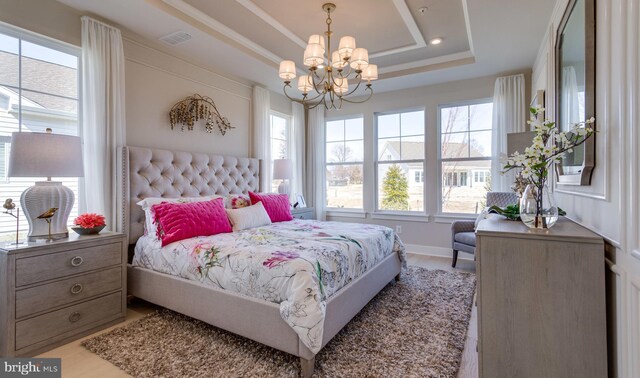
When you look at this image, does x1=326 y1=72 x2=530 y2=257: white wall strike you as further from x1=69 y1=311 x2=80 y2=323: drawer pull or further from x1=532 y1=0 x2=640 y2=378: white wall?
x1=69 y1=311 x2=80 y2=323: drawer pull

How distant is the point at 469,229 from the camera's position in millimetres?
4027

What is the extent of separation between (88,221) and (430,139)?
4389 millimetres

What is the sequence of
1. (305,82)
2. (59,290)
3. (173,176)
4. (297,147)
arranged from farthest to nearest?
(297,147) < (173,176) < (305,82) < (59,290)

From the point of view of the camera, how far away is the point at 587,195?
1630 mm

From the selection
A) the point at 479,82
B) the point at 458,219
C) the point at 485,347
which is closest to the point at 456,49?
the point at 479,82

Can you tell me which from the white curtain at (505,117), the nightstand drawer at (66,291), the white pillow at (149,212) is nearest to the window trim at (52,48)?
the white pillow at (149,212)

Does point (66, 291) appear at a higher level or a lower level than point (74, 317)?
higher

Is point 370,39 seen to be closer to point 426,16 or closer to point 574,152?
point 426,16

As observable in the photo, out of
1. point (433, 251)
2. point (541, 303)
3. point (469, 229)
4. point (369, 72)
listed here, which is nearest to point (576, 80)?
point (541, 303)

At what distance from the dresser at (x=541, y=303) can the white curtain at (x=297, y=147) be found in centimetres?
407

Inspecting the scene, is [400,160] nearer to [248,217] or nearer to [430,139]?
[430,139]

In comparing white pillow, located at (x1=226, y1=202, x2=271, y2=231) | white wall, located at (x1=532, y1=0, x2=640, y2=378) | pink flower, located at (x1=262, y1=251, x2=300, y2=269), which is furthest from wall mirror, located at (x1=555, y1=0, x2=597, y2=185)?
white pillow, located at (x1=226, y1=202, x2=271, y2=231)

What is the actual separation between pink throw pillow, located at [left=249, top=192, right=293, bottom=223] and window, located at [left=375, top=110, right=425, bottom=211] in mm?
1996

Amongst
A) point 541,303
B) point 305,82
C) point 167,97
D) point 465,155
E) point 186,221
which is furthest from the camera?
point 465,155
